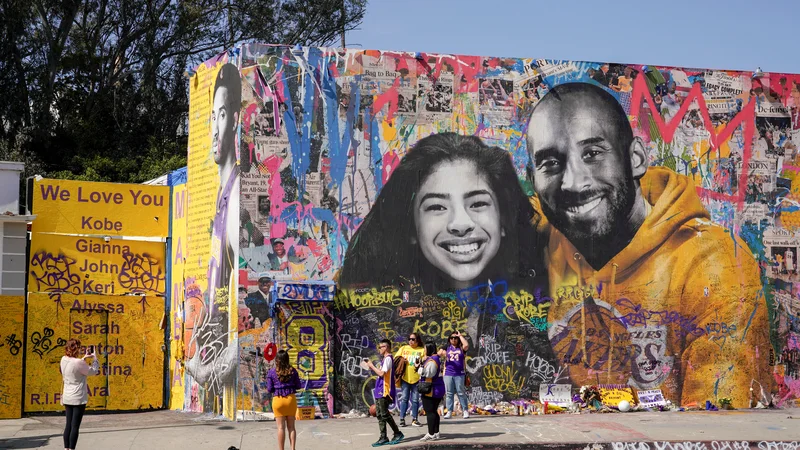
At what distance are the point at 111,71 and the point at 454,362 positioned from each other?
28.8m

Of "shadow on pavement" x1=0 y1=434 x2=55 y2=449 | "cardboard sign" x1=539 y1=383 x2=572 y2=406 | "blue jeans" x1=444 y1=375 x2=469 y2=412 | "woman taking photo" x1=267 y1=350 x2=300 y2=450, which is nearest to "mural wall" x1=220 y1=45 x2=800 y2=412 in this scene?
"cardboard sign" x1=539 y1=383 x2=572 y2=406

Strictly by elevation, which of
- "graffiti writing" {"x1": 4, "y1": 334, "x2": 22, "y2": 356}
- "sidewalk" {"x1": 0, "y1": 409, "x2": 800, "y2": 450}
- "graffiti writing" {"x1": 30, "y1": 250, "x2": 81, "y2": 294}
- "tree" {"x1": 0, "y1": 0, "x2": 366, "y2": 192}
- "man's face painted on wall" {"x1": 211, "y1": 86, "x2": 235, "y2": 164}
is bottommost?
"sidewalk" {"x1": 0, "y1": 409, "x2": 800, "y2": 450}

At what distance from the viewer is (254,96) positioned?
17.9m

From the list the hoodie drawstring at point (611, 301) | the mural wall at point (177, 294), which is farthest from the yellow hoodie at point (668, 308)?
the mural wall at point (177, 294)

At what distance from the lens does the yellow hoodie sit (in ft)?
61.7

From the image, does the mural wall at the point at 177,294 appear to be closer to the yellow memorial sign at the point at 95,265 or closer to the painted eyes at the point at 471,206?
the yellow memorial sign at the point at 95,265

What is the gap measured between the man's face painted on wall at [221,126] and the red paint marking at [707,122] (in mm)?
7849

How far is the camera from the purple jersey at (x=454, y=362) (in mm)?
16984

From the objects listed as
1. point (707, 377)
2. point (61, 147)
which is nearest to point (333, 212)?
point (707, 377)

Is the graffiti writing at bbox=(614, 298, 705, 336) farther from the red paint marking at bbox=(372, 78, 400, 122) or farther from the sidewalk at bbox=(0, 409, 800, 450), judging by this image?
the red paint marking at bbox=(372, 78, 400, 122)

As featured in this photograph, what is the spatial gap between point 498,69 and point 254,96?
4715 mm

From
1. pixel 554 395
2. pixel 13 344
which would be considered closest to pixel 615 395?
pixel 554 395

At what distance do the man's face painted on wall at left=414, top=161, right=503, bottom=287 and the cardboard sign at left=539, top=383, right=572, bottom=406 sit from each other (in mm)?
2490

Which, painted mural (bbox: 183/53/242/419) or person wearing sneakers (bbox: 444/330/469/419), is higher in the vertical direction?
painted mural (bbox: 183/53/242/419)
